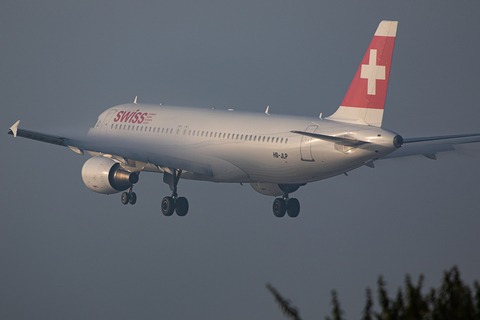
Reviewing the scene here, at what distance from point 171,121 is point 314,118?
10.3 meters

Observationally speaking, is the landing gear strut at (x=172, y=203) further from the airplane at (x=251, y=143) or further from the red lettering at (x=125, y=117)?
the red lettering at (x=125, y=117)

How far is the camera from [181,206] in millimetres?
42812

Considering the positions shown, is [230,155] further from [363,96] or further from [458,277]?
[458,277]

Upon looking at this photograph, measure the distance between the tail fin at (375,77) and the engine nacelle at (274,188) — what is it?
9.54 metres

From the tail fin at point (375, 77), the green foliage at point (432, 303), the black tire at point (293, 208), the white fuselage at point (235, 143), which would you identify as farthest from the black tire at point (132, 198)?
the green foliage at point (432, 303)

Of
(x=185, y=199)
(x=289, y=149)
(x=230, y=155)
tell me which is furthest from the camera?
(x=185, y=199)

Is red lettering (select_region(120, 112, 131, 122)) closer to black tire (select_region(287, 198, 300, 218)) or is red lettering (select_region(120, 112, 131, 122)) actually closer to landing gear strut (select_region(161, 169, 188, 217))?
landing gear strut (select_region(161, 169, 188, 217))

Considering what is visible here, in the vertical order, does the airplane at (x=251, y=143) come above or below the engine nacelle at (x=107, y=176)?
above

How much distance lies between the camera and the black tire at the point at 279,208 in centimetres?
4434

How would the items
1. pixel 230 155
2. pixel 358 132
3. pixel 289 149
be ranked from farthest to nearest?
A: pixel 230 155
pixel 289 149
pixel 358 132

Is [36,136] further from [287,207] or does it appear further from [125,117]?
[287,207]

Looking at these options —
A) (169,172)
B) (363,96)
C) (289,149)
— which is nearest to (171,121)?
(169,172)

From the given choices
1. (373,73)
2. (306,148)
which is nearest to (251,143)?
(306,148)

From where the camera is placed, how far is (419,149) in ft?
132
